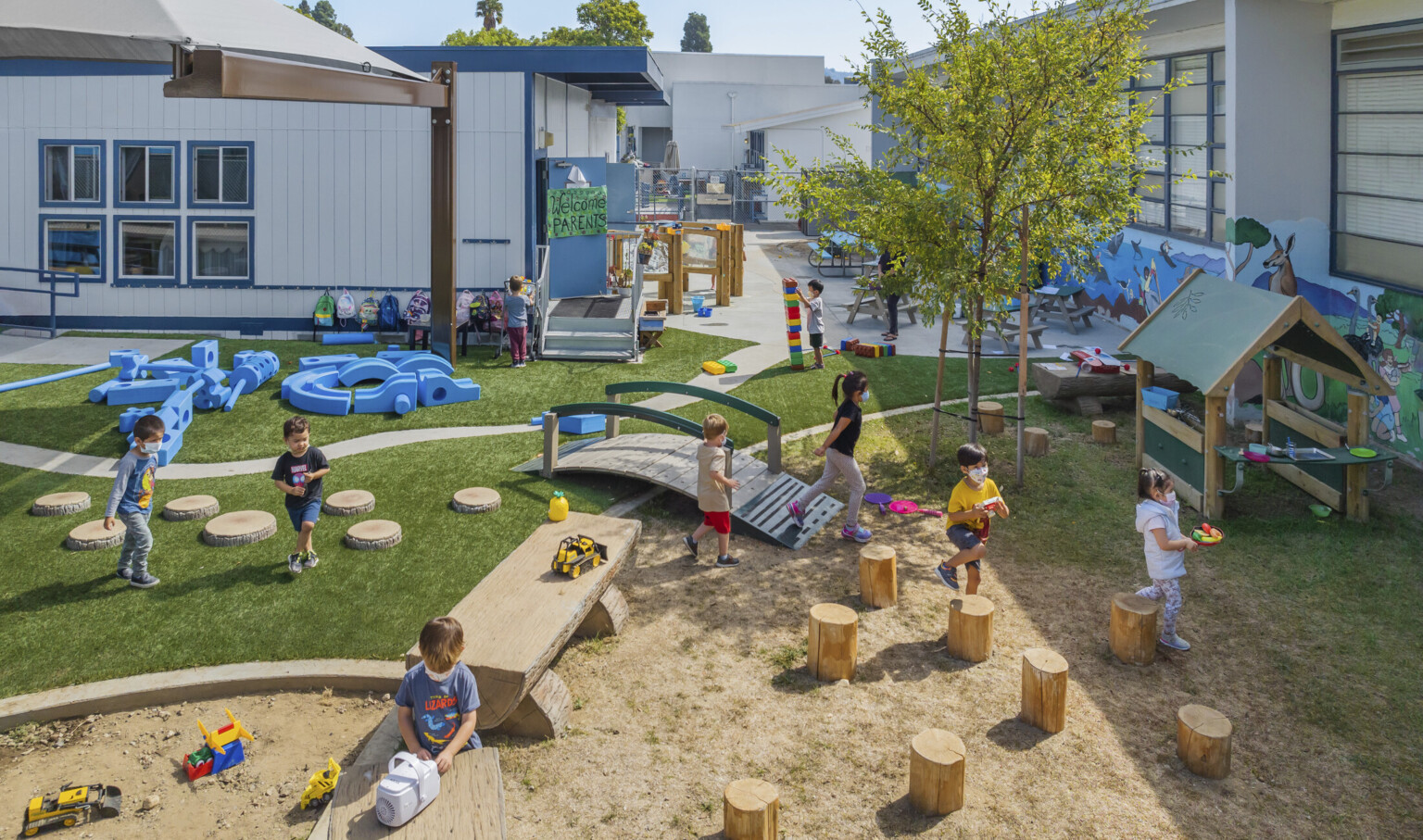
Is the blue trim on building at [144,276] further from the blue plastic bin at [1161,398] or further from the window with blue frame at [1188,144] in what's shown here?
the window with blue frame at [1188,144]

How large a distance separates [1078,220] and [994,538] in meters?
3.76

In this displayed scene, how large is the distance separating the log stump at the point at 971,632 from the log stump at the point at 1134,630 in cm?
93

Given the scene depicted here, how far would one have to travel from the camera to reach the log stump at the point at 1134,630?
795cm

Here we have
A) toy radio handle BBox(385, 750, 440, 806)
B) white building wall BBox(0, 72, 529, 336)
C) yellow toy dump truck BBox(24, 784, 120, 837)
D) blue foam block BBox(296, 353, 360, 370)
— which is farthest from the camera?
white building wall BBox(0, 72, 529, 336)

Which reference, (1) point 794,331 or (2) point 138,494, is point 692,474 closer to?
(2) point 138,494

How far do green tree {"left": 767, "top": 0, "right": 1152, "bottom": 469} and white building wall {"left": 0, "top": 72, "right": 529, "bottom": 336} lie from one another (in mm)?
8690

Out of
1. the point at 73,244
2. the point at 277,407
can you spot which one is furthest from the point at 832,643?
the point at 73,244

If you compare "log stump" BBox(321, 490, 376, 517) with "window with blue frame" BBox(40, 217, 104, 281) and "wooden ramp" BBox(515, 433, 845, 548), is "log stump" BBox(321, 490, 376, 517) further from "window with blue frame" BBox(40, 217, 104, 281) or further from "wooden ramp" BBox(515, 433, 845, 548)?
"window with blue frame" BBox(40, 217, 104, 281)

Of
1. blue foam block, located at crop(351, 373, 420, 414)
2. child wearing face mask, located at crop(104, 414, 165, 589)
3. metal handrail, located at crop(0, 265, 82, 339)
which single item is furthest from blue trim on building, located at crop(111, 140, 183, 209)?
child wearing face mask, located at crop(104, 414, 165, 589)

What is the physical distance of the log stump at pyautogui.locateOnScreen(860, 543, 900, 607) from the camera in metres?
9.00

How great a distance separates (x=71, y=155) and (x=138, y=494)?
13498 mm

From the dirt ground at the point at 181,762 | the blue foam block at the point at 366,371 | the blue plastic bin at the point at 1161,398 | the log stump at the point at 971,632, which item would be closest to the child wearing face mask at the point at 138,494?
the dirt ground at the point at 181,762

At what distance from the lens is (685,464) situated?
36.9 feet

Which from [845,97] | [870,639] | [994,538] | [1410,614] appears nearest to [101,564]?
[870,639]
